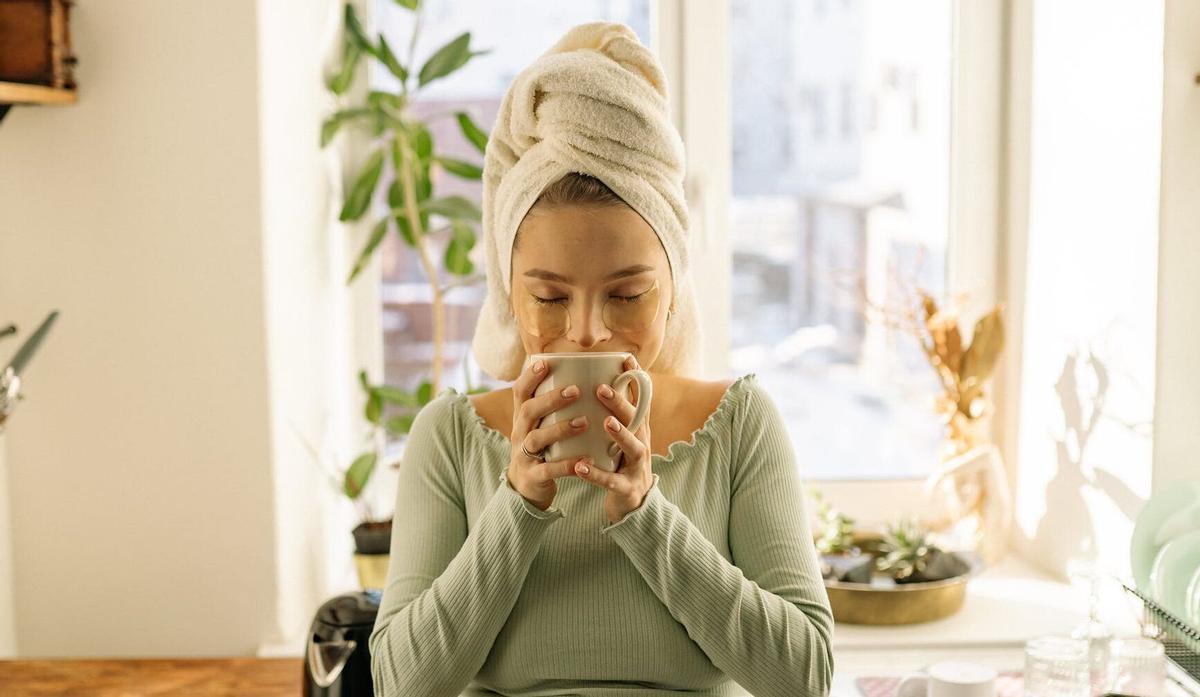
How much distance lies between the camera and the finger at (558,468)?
1.01 meters

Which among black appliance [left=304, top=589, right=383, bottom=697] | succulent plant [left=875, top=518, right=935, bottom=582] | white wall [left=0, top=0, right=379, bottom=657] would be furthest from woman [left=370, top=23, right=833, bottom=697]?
succulent plant [left=875, top=518, right=935, bottom=582]

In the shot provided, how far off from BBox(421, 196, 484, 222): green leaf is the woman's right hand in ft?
3.94

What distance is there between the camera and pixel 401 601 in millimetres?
1180

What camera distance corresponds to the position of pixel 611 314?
115 cm

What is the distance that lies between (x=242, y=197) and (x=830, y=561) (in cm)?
114

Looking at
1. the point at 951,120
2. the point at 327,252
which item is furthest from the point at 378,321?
the point at 951,120

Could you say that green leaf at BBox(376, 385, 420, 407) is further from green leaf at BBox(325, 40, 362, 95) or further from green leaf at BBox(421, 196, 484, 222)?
green leaf at BBox(325, 40, 362, 95)

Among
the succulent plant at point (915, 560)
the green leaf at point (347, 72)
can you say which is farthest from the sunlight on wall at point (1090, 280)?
the green leaf at point (347, 72)

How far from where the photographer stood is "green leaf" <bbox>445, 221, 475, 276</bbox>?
2.23 m

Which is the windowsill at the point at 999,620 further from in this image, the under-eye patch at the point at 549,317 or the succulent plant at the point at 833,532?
the under-eye patch at the point at 549,317

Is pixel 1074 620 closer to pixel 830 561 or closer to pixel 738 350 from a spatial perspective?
pixel 830 561

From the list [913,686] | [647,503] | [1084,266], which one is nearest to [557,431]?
[647,503]

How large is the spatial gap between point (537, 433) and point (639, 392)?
0.09 m

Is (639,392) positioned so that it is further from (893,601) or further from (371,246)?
(371,246)
